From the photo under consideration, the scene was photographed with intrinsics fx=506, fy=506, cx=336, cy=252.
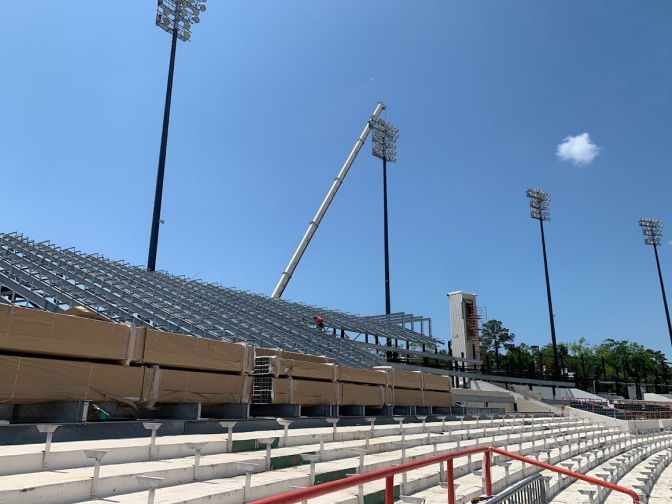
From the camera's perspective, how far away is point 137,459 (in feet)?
20.5

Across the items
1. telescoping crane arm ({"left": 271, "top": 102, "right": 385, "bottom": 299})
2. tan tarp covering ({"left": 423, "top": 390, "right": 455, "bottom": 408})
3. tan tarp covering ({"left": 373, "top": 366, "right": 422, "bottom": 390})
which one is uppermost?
telescoping crane arm ({"left": 271, "top": 102, "right": 385, "bottom": 299})

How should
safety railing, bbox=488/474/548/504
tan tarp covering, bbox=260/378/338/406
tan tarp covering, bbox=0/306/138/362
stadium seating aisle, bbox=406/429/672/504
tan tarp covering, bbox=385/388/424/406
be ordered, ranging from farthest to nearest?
tan tarp covering, bbox=385/388/424/406 < tan tarp covering, bbox=260/378/338/406 < stadium seating aisle, bbox=406/429/672/504 < tan tarp covering, bbox=0/306/138/362 < safety railing, bbox=488/474/548/504

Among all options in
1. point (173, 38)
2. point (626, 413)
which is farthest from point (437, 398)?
point (173, 38)

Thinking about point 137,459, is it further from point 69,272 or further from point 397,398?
point 69,272

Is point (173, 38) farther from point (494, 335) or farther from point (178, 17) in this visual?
point (494, 335)

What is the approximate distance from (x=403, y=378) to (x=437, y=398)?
10.1 feet

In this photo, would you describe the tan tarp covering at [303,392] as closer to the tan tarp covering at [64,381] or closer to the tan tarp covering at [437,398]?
the tan tarp covering at [64,381]

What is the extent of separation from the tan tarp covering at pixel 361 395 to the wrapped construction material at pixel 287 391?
1009 millimetres

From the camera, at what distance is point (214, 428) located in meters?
8.83

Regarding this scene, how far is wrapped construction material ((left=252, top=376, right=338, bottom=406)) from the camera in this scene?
38.7 feet

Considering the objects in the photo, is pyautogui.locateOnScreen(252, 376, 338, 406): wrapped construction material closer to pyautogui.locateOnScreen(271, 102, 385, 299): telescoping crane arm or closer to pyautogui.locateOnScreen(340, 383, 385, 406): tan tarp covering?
pyautogui.locateOnScreen(340, 383, 385, 406): tan tarp covering

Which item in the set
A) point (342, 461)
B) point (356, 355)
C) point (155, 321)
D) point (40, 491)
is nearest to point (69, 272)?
point (155, 321)

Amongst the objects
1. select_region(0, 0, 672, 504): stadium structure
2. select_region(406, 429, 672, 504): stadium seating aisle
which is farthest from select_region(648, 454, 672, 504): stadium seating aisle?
select_region(406, 429, 672, 504): stadium seating aisle

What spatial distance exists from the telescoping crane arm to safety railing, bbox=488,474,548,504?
37.5 meters
